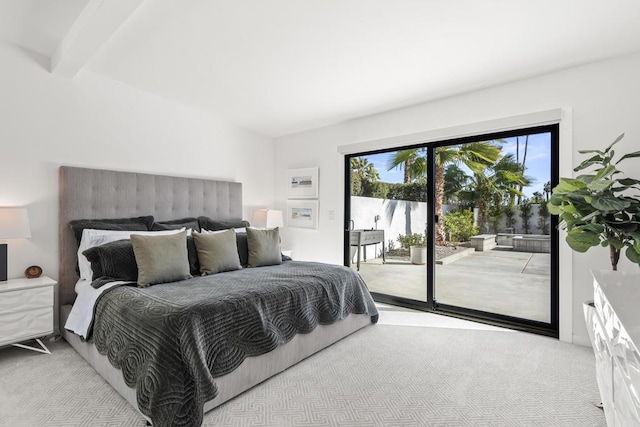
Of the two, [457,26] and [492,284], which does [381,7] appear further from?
[492,284]

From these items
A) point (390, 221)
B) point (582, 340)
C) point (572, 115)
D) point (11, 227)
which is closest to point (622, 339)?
point (582, 340)

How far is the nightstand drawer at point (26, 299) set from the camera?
7.57 feet

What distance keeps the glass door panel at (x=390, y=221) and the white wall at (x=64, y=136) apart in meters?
2.07

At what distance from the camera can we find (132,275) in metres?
2.51

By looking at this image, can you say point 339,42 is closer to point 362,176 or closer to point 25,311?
point 362,176

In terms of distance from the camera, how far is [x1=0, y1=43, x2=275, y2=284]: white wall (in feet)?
8.77

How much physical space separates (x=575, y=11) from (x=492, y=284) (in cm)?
243

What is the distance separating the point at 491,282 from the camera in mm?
3379

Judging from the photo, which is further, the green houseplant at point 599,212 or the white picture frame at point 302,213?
the white picture frame at point 302,213

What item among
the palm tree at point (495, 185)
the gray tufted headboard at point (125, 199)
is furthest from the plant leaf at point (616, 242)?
the gray tufted headboard at point (125, 199)

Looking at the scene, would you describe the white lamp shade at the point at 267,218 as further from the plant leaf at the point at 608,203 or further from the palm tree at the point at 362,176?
the plant leaf at the point at 608,203

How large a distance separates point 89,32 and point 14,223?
5.07ft

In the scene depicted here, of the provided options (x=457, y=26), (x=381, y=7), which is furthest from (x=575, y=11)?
(x=381, y=7)

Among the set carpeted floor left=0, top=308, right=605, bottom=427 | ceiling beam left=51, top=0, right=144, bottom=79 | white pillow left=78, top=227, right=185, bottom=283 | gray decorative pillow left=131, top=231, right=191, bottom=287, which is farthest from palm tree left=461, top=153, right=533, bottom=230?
ceiling beam left=51, top=0, right=144, bottom=79
